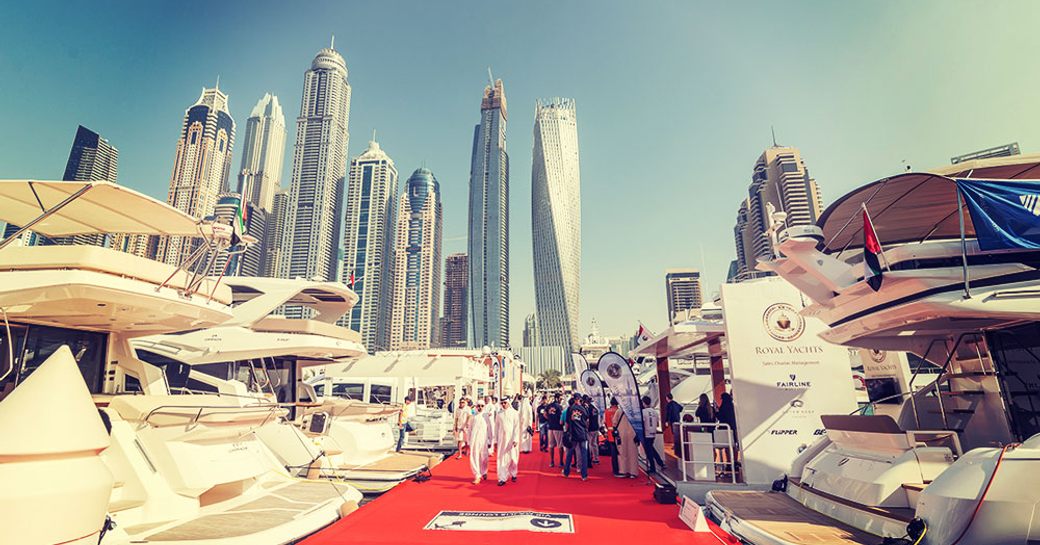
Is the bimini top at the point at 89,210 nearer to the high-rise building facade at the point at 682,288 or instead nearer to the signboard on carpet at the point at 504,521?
the signboard on carpet at the point at 504,521

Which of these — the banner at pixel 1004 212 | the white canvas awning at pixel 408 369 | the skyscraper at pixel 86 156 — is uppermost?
the skyscraper at pixel 86 156

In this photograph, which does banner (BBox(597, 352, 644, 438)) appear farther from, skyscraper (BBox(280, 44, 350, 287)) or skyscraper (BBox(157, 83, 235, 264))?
skyscraper (BBox(280, 44, 350, 287))

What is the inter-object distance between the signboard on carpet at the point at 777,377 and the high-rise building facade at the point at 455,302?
163 m

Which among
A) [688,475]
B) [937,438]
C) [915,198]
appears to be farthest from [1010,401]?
[688,475]

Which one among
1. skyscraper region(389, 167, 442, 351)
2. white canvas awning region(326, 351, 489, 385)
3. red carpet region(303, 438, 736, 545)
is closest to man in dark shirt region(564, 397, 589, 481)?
red carpet region(303, 438, 736, 545)

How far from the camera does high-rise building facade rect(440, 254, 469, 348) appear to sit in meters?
176

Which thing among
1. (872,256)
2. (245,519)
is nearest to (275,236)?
(245,519)

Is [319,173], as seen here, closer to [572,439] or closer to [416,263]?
[416,263]

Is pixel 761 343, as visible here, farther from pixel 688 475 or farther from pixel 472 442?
pixel 472 442

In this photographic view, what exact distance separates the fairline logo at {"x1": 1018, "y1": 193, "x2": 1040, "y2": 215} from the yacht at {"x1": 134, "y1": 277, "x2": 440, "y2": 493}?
10162 millimetres

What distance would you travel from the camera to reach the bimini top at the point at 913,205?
6.11m

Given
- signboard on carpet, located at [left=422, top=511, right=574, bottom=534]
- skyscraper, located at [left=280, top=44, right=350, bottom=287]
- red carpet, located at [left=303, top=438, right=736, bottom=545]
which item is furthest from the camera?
skyscraper, located at [left=280, top=44, right=350, bottom=287]

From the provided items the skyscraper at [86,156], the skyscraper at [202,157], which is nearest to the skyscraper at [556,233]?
the skyscraper at [202,157]

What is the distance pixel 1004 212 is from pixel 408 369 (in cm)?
2433
